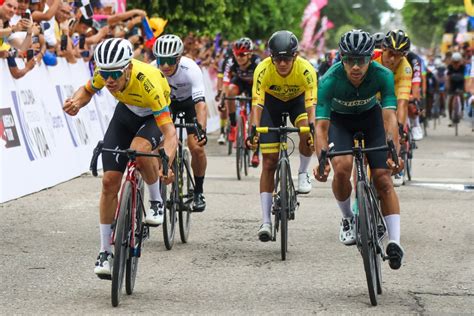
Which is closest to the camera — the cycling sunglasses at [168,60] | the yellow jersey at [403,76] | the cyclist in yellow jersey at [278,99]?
the cyclist in yellow jersey at [278,99]

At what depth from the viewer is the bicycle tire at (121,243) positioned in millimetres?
7281

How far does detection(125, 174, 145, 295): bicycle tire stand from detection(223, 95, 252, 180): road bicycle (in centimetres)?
817

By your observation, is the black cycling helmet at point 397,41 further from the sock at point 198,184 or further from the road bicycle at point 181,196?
the sock at point 198,184

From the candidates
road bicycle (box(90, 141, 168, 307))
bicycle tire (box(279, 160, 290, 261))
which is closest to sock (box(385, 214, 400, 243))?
bicycle tire (box(279, 160, 290, 261))

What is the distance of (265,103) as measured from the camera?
10.7 meters

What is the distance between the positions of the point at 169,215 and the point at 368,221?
3010mm

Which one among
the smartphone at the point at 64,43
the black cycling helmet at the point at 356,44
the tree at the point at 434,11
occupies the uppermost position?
the black cycling helmet at the point at 356,44

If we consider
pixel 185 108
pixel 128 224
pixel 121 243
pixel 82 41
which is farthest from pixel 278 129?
pixel 82 41

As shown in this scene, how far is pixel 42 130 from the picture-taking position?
14.4 metres

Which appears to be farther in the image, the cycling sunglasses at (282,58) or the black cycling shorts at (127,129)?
Answer: the cycling sunglasses at (282,58)

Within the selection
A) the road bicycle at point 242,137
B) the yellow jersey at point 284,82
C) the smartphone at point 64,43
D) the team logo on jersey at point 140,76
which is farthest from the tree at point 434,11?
the team logo on jersey at point 140,76

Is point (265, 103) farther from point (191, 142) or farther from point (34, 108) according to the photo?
point (34, 108)

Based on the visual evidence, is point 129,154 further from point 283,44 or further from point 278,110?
point 278,110

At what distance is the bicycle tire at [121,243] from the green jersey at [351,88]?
5.25ft
